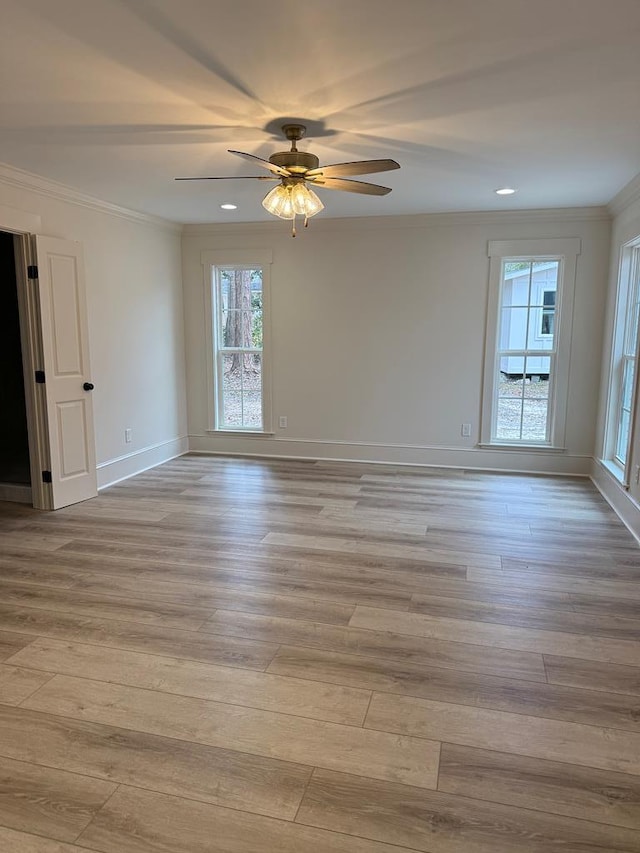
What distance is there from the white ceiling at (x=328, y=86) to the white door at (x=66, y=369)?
0.66 metres

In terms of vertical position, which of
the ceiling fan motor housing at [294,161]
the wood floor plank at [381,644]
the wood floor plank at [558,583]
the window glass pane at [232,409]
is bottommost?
the wood floor plank at [381,644]

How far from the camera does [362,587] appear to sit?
3.17 metres

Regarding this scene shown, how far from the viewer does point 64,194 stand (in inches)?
176

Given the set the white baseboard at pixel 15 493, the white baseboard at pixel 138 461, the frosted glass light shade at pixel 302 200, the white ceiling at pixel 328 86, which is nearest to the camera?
the white ceiling at pixel 328 86

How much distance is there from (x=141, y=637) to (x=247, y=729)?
2.79 ft

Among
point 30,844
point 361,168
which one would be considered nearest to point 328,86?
point 361,168

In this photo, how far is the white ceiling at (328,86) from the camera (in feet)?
6.80

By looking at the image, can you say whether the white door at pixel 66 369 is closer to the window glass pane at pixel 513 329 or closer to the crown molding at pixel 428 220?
the crown molding at pixel 428 220

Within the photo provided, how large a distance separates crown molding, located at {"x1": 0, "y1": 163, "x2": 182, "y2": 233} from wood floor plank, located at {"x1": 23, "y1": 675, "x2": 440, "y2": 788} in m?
3.45

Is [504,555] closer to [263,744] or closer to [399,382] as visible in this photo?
[263,744]

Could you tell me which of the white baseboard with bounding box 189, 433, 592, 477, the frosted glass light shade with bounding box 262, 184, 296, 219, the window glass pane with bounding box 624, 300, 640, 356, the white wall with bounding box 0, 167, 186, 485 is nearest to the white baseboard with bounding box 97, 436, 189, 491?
the white wall with bounding box 0, 167, 186, 485

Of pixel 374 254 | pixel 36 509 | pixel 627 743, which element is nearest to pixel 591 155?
pixel 374 254

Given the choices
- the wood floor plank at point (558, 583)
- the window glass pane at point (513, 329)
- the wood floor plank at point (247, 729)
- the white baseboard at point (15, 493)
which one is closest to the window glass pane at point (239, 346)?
the white baseboard at point (15, 493)

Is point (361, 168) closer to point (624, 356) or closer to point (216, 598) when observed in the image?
point (216, 598)
